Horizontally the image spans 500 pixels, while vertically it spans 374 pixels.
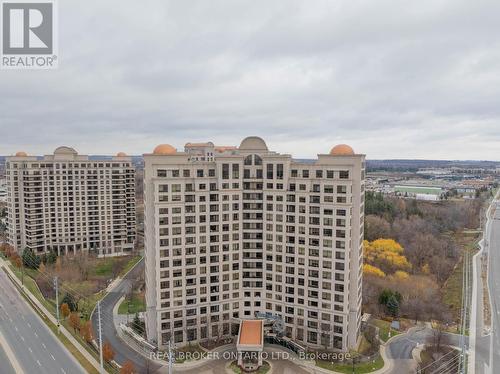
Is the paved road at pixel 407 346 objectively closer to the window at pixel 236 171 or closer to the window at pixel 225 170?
the window at pixel 236 171

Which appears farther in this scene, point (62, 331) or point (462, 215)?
point (462, 215)

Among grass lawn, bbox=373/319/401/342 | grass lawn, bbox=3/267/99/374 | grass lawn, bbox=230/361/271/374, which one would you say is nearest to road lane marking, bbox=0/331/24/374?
grass lawn, bbox=3/267/99/374

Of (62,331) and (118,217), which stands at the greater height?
(118,217)

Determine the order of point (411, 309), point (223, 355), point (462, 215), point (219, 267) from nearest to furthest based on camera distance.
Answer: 1. point (223, 355)
2. point (219, 267)
3. point (411, 309)
4. point (462, 215)

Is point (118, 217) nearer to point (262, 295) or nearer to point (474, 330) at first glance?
point (262, 295)

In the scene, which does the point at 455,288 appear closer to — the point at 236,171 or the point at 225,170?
the point at 236,171

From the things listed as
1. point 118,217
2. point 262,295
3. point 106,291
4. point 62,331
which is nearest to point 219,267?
point 262,295

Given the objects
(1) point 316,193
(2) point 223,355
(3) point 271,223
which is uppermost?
(1) point 316,193
